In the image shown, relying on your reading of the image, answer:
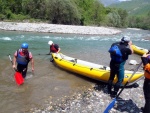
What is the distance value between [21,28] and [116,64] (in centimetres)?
3082

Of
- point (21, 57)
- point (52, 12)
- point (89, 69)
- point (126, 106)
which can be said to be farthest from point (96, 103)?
point (52, 12)

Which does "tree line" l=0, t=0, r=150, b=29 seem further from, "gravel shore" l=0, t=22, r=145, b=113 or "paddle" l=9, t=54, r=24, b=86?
"gravel shore" l=0, t=22, r=145, b=113

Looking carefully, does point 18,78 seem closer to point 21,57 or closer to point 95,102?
point 21,57

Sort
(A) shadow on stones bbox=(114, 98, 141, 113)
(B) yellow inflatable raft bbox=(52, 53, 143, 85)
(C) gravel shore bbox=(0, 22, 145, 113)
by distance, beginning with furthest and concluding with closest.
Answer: (B) yellow inflatable raft bbox=(52, 53, 143, 85) < (C) gravel shore bbox=(0, 22, 145, 113) < (A) shadow on stones bbox=(114, 98, 141, 113)

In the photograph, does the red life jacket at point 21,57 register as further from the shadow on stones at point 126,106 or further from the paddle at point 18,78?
the shadow on stones at point 126,106

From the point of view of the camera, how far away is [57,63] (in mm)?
12148

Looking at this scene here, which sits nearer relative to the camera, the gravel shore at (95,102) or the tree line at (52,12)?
the gravel shore at (95,102)

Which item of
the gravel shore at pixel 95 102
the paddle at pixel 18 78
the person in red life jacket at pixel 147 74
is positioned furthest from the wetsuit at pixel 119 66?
the paddle at pixel 18 78

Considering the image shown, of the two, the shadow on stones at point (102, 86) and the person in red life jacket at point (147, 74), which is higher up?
the person in red life jacket at point (147, 74)

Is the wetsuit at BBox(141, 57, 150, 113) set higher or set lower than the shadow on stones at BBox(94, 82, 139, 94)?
higher

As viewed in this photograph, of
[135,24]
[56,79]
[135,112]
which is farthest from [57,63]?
A: [135,24]

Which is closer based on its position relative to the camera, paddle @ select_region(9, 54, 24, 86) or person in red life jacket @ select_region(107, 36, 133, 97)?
person in red life jacket @ select_region(107, 36, 133, 97)

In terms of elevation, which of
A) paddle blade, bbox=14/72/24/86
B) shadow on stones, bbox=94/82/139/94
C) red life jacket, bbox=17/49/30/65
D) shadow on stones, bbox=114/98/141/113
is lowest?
shadow on stones, bbox=94/82/139/94

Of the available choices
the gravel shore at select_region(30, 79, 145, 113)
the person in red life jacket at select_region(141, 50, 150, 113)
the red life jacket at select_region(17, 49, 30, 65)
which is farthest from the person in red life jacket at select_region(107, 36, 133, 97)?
the red life jacket at select_region(17, 49, 30, 65)
